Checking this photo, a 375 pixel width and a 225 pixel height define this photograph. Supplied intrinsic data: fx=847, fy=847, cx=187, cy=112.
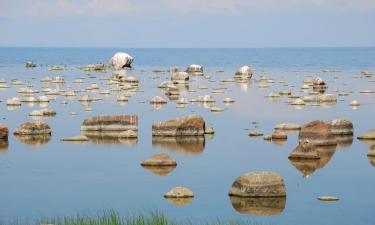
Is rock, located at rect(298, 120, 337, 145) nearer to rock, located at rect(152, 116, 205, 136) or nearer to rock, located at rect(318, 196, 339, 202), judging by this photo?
rock, located at rect(152, 116, 205, 136)

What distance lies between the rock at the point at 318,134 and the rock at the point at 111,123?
1101 cm

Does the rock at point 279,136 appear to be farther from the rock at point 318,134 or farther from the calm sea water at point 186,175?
the rock at point 318,134

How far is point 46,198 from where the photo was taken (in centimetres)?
3391

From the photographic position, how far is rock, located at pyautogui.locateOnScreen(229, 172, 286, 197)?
108ft

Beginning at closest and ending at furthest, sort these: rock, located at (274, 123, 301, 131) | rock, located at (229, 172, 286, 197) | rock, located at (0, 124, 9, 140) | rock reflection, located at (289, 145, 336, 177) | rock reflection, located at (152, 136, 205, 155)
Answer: rock, located at (229, 172, 286, 197)
rock reflection, located at (289, 145, 336, 177)
rock reflection, located at (152, 136, 205, 155)
rock, located at (0, 124, 9, 140)
rock, located at (274, 123, 301, 131)

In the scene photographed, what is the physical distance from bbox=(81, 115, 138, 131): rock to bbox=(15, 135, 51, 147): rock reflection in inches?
108

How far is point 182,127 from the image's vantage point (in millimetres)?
49906

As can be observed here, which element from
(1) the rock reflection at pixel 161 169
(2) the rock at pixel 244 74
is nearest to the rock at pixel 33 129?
(1) the rock reflection at pixel 161 169

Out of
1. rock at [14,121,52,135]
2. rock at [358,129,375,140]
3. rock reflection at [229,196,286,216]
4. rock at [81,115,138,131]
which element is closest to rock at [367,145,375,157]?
rock at [358,129,375,140]

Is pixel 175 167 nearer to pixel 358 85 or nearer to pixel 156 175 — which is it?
pixel 156 175

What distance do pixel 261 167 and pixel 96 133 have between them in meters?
14.1

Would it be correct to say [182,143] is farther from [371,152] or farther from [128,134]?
[371,152]

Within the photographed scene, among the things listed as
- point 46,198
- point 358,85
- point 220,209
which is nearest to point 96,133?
point 46,198

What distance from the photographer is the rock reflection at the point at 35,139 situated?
1921 inches
